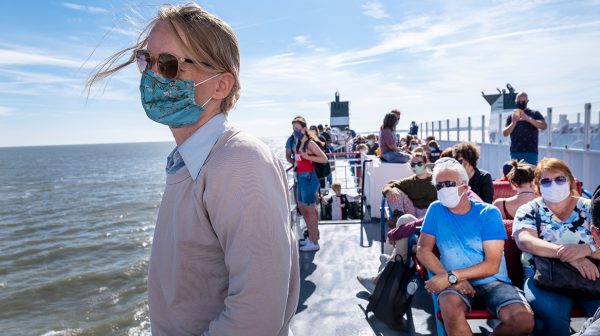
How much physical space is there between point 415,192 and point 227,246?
4.87m

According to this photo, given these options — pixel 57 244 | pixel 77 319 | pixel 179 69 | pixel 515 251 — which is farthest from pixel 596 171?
pixel 57 244

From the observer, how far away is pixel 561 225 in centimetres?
331

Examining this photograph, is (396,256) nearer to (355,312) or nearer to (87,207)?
(355,312)

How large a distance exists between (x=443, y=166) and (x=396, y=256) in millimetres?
995

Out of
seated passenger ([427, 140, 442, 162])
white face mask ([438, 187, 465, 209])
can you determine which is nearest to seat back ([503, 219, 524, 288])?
white face mask ([438, 187, 465, 209])

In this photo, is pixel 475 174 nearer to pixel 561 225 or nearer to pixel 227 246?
pixel 561 225

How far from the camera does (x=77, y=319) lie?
951cm

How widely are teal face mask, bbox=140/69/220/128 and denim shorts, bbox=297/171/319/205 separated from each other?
514cm

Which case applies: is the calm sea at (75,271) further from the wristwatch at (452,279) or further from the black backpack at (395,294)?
the wristwatch at (452,279)

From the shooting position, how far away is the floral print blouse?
326cm

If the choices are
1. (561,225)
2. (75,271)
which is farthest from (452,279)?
(75,271)

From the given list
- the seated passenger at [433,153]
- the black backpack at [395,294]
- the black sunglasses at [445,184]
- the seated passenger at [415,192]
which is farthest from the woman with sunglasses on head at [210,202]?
the seated passenger at [433,153]

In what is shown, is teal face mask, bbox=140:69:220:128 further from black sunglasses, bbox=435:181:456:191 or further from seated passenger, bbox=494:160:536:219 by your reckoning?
seated passenger, bbox=494:160:536:219

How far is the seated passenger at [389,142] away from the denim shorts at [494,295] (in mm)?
4883
